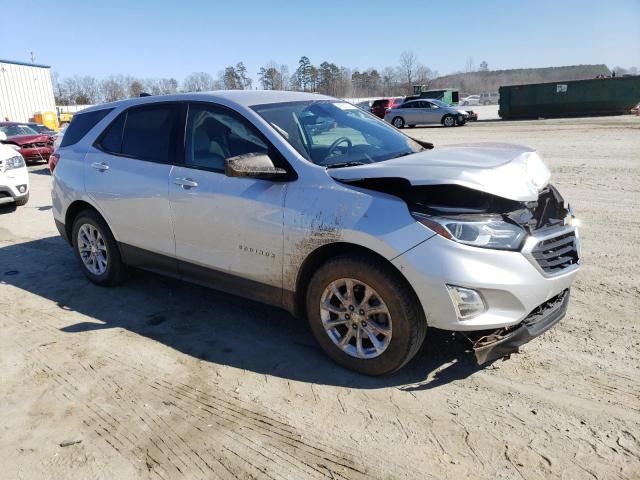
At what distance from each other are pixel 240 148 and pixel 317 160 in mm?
668

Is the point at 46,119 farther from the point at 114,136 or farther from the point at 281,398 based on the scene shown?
the point at 281,398

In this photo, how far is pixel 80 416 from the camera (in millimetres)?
3043

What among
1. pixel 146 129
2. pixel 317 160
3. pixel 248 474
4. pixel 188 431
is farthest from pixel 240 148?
pixel 248 474

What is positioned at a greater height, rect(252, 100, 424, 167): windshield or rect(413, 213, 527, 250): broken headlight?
rect(252, 100, 424, 167): windshield

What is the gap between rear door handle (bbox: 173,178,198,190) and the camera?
396 cm

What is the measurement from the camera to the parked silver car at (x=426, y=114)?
2810 cm

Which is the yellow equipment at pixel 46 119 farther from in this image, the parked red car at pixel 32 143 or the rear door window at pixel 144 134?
the rear door window at pixel 144 134

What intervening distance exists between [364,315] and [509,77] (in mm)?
131355

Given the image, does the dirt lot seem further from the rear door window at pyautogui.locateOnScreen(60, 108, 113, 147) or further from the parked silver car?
the parked silver car

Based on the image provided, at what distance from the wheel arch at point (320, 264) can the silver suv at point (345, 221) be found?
1 cm

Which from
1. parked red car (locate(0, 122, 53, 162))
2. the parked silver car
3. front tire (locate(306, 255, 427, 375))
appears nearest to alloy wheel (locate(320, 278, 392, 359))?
front tire (locate(306, 255, 427, 375))

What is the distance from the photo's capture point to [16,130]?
1759 centimetres

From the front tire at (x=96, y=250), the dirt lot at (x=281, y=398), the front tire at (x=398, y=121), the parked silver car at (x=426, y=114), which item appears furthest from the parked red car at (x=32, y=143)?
the front tire at (x=398, y=121)

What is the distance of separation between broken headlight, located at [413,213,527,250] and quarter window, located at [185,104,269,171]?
1.41 meters
